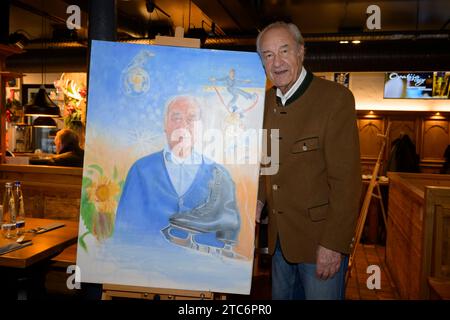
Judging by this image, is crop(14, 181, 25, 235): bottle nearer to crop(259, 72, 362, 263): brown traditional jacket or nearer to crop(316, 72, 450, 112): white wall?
crop(259, 72, 362, 263): brown traditional jacket

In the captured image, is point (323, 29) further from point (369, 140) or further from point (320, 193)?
point (320, 193)

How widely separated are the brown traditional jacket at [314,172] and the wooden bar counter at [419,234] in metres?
1.41

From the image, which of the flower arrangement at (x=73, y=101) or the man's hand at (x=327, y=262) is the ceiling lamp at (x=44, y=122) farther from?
the man's hand at (x=327, y=262)

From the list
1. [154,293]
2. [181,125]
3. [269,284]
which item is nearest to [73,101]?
[269,284]

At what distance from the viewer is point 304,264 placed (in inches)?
60.9

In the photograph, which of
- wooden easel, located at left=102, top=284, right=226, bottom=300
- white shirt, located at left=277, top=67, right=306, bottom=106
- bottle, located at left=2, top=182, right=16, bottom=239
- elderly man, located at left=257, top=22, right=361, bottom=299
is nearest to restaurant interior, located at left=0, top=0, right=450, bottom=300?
wooden easel, located at left=102, top=284, right=226, bottom=300

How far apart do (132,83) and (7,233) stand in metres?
1.19

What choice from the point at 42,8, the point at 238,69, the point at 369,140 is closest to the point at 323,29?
the point at 369,140

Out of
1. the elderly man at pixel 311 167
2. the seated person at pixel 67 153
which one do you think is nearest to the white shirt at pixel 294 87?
the elderly man at pixel 311 167

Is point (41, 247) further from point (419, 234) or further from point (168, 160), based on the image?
point (419, 234)

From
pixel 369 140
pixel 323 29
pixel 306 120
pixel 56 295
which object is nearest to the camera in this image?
pixel 306 120

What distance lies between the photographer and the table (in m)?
1.76

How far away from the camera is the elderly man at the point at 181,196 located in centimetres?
155

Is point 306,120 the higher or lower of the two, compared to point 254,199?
higher
